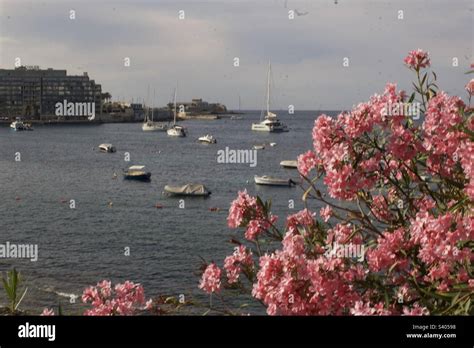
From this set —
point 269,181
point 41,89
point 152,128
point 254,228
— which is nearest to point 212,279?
point 254,228

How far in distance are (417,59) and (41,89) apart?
33.7m

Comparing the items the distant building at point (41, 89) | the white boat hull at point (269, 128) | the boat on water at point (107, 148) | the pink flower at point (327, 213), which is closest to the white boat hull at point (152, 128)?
the white boat hull at point (269, 128)

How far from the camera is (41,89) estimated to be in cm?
3422

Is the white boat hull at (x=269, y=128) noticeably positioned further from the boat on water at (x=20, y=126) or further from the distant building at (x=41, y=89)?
the boat on water at (x=20, y=126)

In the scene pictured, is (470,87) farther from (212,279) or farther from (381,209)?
(212,279)

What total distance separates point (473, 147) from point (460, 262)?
380 mm

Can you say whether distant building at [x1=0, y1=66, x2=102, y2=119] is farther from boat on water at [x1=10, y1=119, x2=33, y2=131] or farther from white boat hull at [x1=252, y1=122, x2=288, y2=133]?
white boat hull at [x1=252, y1=122, x2=288, y2=133]

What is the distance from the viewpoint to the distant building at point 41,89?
93.9 feet

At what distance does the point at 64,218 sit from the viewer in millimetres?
21781

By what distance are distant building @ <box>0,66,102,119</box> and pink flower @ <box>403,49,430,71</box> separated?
23021 millimetres

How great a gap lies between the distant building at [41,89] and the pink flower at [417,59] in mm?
23021

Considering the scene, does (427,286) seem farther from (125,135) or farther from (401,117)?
(125,135)
